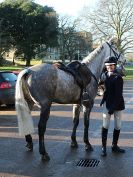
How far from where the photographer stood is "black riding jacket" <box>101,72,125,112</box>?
8.08 meters

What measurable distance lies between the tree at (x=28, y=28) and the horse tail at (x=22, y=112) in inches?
2163

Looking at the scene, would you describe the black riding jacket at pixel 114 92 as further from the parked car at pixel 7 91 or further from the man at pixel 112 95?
the parked car at pixel 7 91

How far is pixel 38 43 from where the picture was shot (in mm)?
64188

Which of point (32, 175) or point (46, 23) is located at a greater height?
point (46, 23)

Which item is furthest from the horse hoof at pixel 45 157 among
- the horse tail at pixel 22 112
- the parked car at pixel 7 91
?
the parked car at pixel 7 91

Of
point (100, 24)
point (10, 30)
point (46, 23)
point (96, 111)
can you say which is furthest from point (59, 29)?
point (96, 111)

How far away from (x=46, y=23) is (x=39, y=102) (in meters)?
58.4

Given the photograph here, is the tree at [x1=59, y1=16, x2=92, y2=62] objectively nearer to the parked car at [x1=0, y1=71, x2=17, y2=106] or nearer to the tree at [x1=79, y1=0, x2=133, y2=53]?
the tree at [x1=79, y1=0, x2=133, y2=53]

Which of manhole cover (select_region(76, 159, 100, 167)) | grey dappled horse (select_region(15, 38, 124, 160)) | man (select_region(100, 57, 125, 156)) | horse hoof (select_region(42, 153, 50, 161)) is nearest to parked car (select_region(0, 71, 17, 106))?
grey dappled horse (select_region(15, 38, 124, 160))

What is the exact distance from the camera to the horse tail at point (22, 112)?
26.1 ft

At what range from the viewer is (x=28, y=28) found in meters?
63.8

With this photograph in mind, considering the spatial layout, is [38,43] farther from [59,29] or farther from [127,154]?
[127,154]

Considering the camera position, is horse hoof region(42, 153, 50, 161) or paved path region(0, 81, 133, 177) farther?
horse hoof region(42, 153, 50, 161)

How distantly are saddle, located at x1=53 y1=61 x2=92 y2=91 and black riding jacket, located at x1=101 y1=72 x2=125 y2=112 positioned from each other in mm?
588
